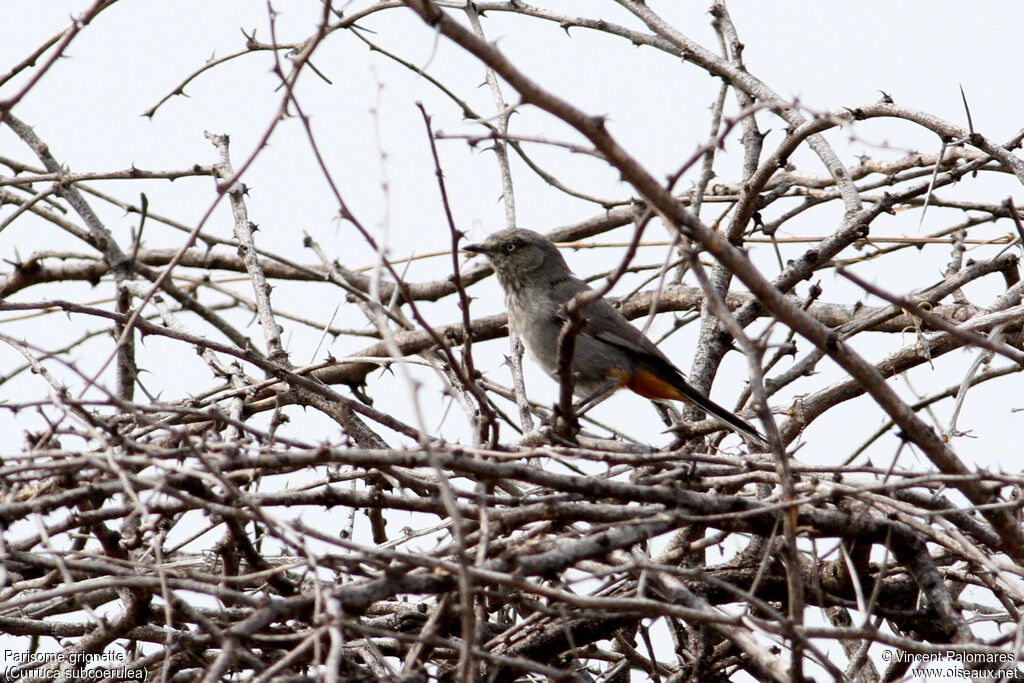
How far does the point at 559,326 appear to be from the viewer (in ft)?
21.7

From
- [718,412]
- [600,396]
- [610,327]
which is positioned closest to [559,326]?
[610,327]

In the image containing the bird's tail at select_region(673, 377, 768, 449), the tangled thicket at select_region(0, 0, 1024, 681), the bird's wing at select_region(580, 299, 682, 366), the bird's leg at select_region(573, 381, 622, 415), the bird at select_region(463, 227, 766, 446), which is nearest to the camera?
the tangled thicket at select_region(0, 0, 1024, 681)

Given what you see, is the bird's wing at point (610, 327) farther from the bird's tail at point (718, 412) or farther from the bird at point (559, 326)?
the bird's tail at point (718, 412)

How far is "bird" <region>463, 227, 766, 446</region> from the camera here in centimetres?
653

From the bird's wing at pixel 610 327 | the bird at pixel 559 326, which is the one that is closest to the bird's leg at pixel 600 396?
the bird at pixel 559 326

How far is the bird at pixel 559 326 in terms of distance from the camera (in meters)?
6.53

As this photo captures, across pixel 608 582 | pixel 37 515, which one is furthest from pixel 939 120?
pixel 37 515

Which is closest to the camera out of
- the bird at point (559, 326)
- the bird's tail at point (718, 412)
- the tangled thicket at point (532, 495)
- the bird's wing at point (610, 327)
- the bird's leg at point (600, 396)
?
A: the tangled thicket at point (532, 495)

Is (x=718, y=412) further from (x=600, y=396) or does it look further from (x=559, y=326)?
(x=559, y=326)

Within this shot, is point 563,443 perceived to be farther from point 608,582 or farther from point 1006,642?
point 1006,642

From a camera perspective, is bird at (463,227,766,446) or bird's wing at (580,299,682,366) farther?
bird's wing at (580,299,682,366)

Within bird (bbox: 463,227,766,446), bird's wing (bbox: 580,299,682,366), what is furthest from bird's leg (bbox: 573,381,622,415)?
bird's wing (bbox: 580,299,682,366)

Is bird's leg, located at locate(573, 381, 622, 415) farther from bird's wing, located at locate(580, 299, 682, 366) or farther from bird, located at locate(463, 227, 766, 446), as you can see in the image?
bird's wing, located at locate(580, 299, 682, 366)

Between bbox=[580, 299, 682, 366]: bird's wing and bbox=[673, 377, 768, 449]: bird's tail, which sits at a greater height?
bbox=[580, 299, 682, 366]: bird's wing
